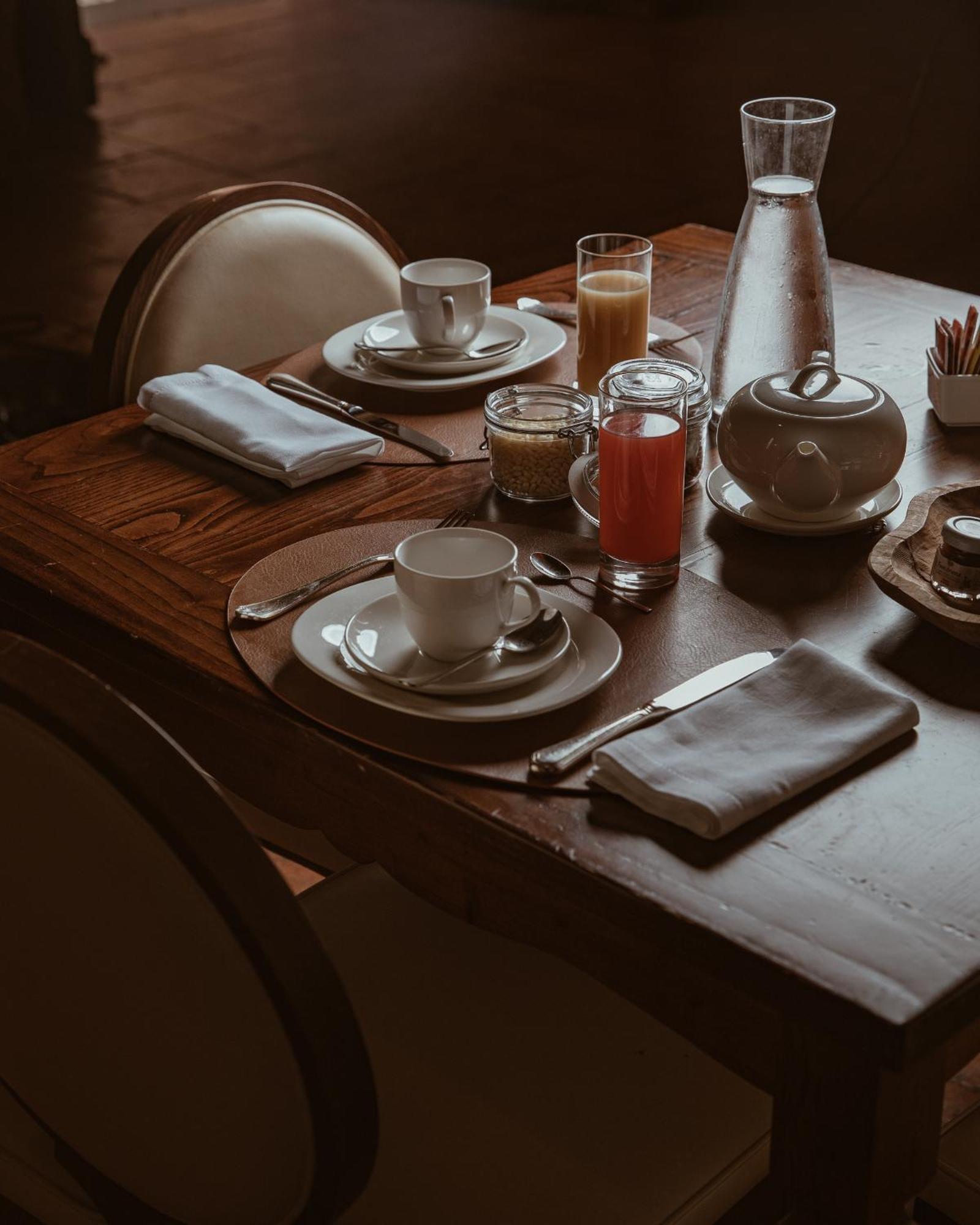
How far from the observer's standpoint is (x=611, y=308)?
4.22 feet

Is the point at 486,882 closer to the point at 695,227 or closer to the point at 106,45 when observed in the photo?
the point at 695,227

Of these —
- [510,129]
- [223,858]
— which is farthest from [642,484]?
[510,129]

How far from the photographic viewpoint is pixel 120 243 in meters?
4.75

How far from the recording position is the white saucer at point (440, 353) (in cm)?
138

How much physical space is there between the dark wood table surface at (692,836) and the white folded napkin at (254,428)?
0.02 metres

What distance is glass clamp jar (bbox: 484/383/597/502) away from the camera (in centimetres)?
112

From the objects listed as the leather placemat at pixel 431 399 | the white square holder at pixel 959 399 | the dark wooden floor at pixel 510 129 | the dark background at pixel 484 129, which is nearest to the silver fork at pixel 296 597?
the leather placemat at pixel 431 399

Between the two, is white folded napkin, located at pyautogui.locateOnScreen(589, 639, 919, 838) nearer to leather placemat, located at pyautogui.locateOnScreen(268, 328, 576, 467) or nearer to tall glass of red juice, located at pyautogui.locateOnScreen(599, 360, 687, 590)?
tall glass of red juice, located at pyautogui.locateOnScreen(599, 360, 687, 590)

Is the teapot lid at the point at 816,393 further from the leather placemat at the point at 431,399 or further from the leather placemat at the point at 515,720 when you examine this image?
the leather placemat at the point at 431,399

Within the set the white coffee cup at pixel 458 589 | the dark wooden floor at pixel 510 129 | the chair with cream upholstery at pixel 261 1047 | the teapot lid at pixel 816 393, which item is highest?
the teapot lid at pixel 816 393

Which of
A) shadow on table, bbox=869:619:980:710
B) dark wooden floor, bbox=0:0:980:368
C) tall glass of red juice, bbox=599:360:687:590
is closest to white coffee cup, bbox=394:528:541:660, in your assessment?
tall glass of red juice, bbox=599:360:687:590

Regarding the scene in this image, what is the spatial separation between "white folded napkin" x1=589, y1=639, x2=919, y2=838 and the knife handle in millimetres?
11

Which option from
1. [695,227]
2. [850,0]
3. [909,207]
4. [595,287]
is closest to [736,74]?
[850,0]

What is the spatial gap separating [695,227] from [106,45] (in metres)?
5.91
